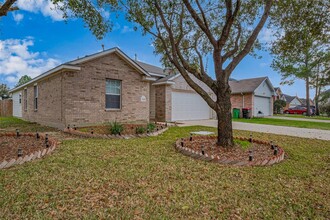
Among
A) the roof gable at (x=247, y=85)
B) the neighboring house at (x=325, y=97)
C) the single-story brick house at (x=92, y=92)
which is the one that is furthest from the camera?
the neighboring house at (x=325, y=97)

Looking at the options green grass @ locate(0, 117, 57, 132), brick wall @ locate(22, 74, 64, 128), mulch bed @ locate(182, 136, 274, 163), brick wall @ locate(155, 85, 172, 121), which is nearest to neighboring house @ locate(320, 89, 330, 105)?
brick wall @ locate(155, 85, 172, 121)

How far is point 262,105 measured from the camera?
25.0 m

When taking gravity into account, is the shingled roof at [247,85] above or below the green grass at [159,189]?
above

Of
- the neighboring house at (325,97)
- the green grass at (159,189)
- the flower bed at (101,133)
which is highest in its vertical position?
the neighboring house at (325,97)

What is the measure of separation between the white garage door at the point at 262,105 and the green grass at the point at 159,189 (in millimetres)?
20136

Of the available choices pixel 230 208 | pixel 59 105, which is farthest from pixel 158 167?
pixel 59 105

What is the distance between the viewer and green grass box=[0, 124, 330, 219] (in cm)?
266

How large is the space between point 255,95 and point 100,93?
1954 cm

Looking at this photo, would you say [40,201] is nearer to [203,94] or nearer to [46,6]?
[203,94]

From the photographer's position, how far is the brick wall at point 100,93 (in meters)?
Result: 9.69

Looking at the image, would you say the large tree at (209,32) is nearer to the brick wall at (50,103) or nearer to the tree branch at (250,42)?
the tree branch at (250,42)

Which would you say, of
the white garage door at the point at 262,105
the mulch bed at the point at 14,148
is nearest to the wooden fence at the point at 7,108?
the mulch bed at the point at 14,148

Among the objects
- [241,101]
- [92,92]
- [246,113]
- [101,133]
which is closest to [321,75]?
[241,101]

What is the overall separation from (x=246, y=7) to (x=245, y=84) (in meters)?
19.8
